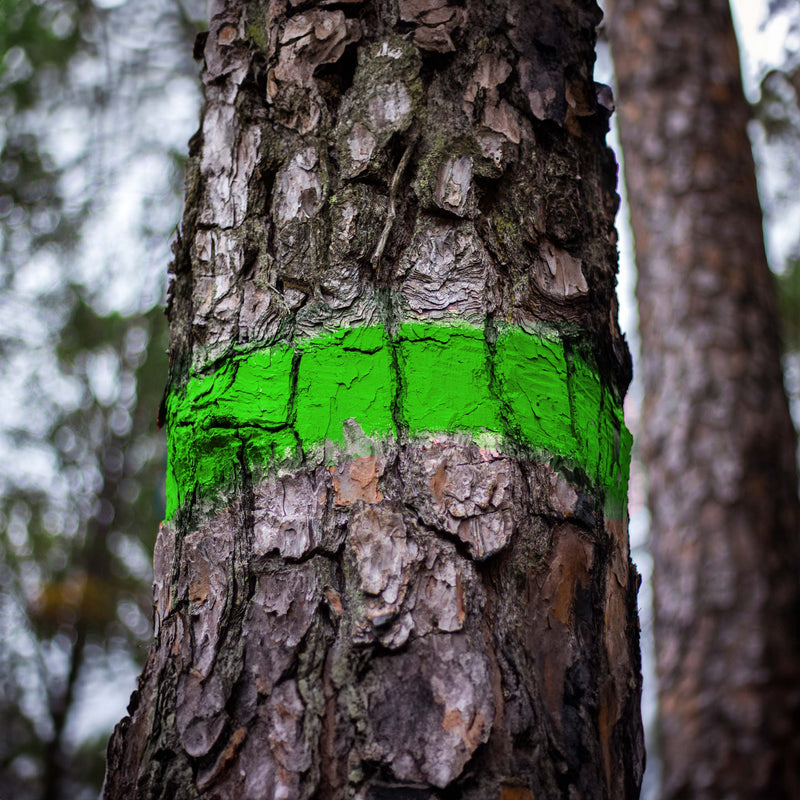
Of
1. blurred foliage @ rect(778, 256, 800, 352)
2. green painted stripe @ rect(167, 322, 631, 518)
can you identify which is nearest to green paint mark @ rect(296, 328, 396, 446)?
green painted stripe @ rect(167, 322, 631, 518)

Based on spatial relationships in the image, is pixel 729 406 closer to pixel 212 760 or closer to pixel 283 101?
pixel 283 101

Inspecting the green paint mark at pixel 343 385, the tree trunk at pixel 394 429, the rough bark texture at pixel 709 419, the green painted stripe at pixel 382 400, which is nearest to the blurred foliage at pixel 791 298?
the rough bark texture at pixel 709 419

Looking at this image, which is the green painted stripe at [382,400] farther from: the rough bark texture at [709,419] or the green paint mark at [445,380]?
the rough bark texture at [709,419]

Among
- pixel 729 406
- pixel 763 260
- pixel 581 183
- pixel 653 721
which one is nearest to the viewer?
pixel 581 183

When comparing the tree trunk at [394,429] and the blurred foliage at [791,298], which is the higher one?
the blurred foliage at [791,298]

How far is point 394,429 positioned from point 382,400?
0.12 feet

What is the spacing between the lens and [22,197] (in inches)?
121

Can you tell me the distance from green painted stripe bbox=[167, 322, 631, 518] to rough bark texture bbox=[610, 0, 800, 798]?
188cm

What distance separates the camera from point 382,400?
803 millimetres

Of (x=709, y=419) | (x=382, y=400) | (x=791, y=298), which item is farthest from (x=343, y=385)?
(x=791, y=298)

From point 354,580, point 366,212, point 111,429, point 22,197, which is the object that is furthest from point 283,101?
point 111,429

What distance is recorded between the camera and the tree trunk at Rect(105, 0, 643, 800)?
72cm

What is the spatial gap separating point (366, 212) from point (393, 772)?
1.90ft

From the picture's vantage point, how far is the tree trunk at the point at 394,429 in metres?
0.72
